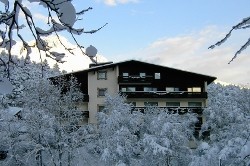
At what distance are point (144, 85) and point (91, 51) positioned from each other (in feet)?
119

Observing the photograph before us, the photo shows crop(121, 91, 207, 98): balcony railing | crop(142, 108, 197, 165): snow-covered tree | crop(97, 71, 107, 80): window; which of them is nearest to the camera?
crop(142, 108, 197, 165): snow-covered tree

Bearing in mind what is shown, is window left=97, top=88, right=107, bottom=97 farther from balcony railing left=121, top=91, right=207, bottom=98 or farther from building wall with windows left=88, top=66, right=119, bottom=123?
balcony railing left=121, top=91, right=207, bottom=98

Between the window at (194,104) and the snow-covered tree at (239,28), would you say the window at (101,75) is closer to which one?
the window at (194,104)

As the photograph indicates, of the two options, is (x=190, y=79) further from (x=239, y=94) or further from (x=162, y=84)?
(x=239, y=94)

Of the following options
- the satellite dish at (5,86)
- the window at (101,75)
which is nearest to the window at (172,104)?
the window at (101,75)

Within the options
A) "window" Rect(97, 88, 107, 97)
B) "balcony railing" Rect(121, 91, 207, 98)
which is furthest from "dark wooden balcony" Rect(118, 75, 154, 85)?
"window" Rect(97, 88, 107, 97)

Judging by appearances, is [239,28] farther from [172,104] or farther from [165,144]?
[172,104]

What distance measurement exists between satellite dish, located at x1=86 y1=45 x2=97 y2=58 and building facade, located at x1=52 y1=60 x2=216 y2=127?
35340mm

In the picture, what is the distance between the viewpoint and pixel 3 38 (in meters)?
3.55

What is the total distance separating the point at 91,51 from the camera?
3.37 m

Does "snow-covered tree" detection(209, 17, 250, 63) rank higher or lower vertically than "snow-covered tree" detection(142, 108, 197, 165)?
higher

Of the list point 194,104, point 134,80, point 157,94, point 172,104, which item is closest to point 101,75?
point 134,80

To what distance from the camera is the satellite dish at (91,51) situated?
334cm

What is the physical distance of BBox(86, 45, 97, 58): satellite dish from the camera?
3.34m
